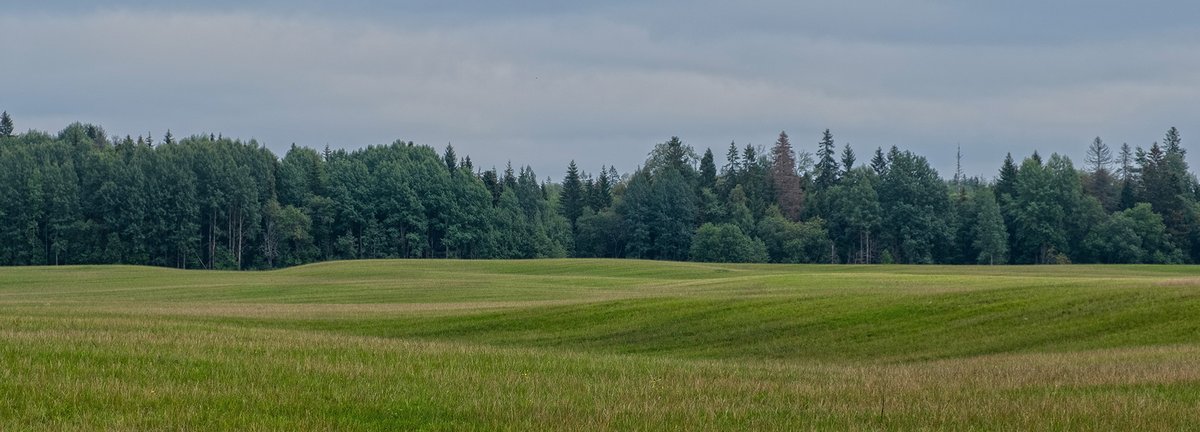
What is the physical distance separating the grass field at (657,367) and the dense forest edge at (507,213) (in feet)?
320

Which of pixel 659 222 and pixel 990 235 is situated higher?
pixel 659 222

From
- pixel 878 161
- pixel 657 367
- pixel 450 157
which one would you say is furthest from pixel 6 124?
pixel 657 367

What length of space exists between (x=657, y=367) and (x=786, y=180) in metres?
152

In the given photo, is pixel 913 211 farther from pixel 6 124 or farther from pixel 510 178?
pixel 6 124

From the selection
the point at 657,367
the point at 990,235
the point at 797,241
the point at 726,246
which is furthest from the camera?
the point at 797,241

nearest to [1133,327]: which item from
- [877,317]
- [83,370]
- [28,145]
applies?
[877,317]

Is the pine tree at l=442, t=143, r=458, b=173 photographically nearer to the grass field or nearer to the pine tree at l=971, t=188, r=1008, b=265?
the pine tree at l=971, t=188, r=1008, b=265

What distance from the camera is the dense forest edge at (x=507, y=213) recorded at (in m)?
128

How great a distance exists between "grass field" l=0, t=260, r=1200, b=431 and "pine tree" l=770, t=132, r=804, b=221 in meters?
128

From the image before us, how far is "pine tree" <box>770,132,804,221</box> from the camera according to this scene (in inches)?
6457

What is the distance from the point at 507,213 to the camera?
501ft

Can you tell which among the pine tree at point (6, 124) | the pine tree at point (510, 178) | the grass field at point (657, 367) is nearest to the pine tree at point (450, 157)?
the pine tree at point (510, 178)

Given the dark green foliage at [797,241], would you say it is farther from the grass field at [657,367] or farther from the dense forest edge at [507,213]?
the grass field at [657,367]

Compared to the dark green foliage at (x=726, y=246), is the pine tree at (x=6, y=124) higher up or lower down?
higher up
